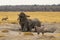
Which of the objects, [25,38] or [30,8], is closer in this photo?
[25,38]

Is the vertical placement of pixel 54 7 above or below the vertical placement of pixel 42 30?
below

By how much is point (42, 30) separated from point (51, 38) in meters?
2.02

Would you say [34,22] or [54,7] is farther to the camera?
[54,7]

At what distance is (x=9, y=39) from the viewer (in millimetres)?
18547

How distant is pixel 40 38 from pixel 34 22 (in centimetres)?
481

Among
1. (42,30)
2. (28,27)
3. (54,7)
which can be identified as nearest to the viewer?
(42,30)

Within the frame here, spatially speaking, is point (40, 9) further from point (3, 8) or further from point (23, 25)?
point (23, 25)

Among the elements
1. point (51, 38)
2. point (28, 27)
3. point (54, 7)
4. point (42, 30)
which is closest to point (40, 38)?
point (51, 38)

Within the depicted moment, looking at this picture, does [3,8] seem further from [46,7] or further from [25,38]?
[25,38]

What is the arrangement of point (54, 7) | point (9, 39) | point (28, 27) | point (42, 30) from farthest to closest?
point (54, 7) → point (28, 27) → point (42, 30) → point (9, 39)

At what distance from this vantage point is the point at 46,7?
74.9 metres

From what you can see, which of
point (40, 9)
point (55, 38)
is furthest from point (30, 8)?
point (55, 38)

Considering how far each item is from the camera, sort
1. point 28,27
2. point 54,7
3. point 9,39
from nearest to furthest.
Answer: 1. point 9,39
2. point 28,27
3. point 54,7

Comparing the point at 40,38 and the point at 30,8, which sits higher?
the point at 40,38
